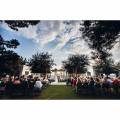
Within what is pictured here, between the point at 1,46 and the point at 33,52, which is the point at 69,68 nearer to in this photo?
the point at 33,52

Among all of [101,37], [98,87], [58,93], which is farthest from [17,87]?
[101,37]

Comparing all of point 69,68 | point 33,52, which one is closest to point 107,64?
point 69,68

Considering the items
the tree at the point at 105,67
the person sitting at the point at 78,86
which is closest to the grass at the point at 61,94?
the person sitting at the point at 78,86

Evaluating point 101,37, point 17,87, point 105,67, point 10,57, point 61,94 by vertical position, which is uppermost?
point 101,37

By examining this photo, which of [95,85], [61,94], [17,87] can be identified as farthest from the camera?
[95,85]

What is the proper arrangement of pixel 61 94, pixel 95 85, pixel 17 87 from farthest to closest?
1. pixel 95 85
2. pixel 17 87
3. pixel 61 94

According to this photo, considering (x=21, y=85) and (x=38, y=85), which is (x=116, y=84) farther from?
(x=21, y=85)

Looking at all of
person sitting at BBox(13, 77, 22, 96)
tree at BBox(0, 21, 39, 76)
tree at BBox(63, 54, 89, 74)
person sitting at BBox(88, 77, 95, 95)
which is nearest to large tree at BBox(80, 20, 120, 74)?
tree at BBox(63, 54, 89, 74)

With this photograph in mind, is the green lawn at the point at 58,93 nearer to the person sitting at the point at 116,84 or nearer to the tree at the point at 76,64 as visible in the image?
the tree at the point at 76,64
